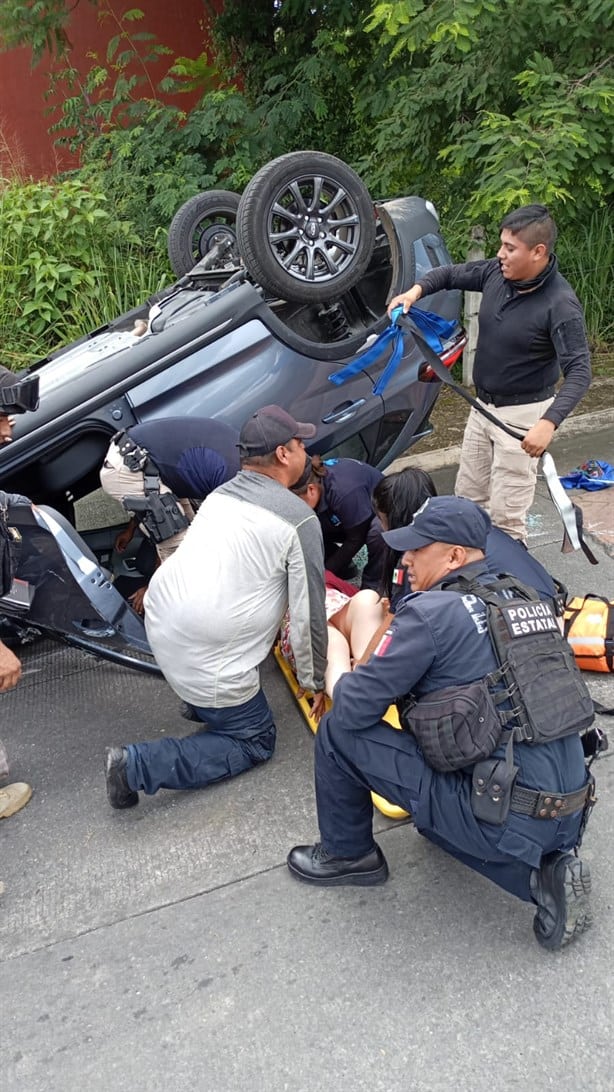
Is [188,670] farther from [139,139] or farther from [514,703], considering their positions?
[139,139]

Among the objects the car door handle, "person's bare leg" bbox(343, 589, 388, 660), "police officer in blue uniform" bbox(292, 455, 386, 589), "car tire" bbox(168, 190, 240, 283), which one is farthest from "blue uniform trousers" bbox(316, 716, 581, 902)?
"car tire" bbox(168, 190, 240, 283)

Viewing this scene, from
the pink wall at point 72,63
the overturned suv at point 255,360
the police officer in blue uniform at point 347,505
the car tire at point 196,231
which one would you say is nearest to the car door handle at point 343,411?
the overturned suv at point 255,360

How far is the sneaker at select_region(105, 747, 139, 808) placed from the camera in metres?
2.82

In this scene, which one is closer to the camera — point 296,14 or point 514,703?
point 514,703

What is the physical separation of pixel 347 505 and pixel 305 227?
4.10 feet

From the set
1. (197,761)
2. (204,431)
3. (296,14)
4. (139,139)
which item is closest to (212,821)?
(197,761)

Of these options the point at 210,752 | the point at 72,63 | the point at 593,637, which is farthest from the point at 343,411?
the point at 72,63

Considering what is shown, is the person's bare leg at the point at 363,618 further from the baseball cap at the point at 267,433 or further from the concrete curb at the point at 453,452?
the concrete curb at the point at 453,452

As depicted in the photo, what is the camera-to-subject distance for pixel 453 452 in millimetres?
5934

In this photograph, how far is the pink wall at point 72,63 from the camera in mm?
8711

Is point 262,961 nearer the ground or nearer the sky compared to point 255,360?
nearer the ground

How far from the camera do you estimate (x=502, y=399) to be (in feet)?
12.7

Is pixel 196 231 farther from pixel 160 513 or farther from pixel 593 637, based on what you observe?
pixel 593 637

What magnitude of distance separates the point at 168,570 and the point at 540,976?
5.28 feet
